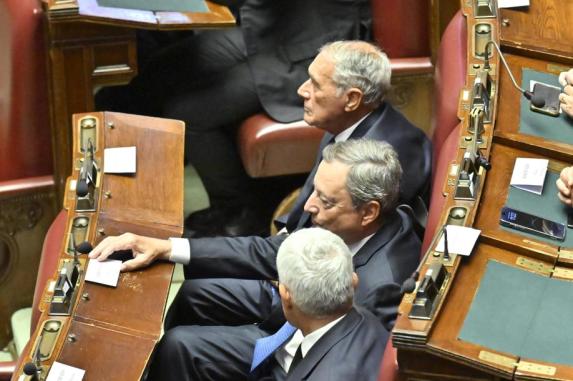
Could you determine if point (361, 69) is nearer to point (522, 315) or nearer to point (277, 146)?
point (277, 146)

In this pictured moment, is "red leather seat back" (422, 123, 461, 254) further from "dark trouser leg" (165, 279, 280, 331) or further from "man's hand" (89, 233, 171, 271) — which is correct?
"man's hand" (89, 233, 171, 271)

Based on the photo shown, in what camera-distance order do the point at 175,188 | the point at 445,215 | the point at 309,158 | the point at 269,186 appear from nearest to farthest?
the point at 445,215, the point at 175,188, the point at 309,158, the point at 269,186

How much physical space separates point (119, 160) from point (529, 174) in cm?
72

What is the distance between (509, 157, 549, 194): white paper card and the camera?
195 cm

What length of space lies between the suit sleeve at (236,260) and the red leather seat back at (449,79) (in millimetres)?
383

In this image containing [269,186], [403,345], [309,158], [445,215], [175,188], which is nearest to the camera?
[403,345]

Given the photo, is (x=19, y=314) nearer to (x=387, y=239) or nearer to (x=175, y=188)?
(x=175, y=188)

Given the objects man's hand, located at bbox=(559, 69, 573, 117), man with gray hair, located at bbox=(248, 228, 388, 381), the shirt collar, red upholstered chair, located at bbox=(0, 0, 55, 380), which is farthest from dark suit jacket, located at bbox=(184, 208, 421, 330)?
red upholstered chair, located at bbox=(0, 0, 55, 380)

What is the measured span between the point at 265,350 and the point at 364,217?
0.28m

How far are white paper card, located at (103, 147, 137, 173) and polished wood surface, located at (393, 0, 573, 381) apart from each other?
0.56 m

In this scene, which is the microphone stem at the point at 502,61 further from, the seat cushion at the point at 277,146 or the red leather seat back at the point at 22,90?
the red leather seat back at the point at 22,90

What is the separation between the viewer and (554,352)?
159 cm

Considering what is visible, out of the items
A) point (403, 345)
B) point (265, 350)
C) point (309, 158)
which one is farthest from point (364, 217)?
point (309, 158)

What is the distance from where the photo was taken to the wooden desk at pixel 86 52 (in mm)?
2430
